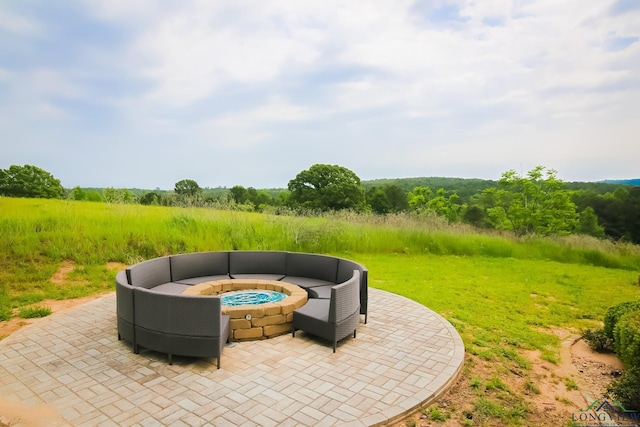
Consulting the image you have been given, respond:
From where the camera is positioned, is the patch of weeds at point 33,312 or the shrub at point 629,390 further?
the patch of weeds at point 33,312

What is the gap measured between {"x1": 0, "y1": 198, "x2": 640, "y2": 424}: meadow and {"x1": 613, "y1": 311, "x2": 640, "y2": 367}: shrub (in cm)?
79

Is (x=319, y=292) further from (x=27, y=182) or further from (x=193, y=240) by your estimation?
(x=27, y=182)

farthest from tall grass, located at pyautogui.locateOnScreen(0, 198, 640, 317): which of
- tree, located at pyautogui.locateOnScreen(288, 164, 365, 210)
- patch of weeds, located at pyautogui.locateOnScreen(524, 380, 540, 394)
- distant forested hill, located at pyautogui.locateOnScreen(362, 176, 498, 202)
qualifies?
distant forested hill, located at pyautogui.locateOnScreen(362, 176, 498, 202)

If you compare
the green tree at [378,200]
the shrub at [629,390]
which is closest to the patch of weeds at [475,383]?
the shrub at [629,390]

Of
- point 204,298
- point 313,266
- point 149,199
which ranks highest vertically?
point 149,199

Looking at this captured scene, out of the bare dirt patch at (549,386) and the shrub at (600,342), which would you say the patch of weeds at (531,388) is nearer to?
the bare dirt patch at (549,386)

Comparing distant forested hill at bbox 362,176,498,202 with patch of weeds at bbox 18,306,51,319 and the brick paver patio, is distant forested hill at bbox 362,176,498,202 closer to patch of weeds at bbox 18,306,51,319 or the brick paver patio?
patch of weeds at bbox 18,306,51,319

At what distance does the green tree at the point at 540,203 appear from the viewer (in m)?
23.4

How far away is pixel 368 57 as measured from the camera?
9.70 meters

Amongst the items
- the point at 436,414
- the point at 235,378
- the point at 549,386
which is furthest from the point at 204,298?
the point at 549,386

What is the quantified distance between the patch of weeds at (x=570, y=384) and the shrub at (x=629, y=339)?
1.67 ft

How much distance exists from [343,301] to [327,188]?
23388 millimetres

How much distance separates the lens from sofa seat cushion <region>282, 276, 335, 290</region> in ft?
18.2

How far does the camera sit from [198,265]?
19.2ft
